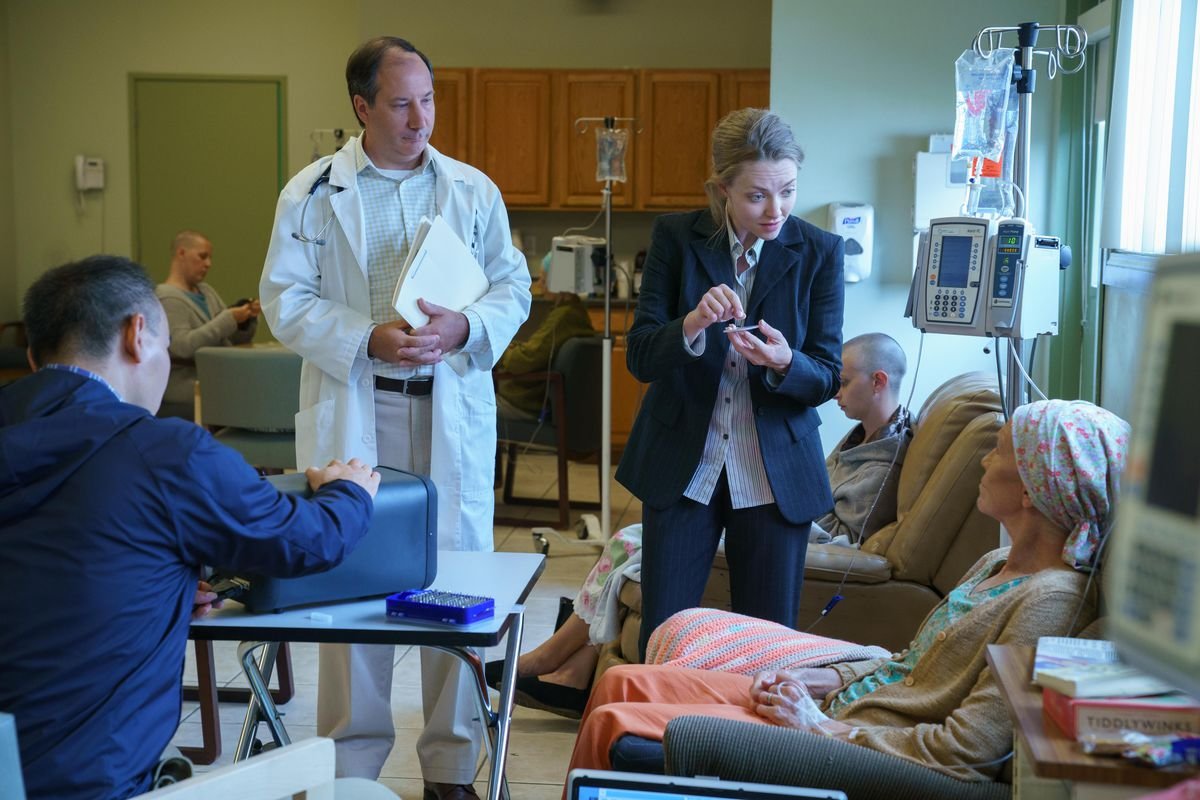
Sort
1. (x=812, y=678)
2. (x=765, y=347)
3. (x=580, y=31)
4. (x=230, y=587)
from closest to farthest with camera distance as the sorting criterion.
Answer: (x=230, y=587), (x=812, y=678), (x=765, y=347), (x=580, y=31)

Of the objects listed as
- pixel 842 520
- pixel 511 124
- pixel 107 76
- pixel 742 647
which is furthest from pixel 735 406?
pixel 107 76

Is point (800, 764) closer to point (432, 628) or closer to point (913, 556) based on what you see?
point (432, 628)

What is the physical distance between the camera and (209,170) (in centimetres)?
920

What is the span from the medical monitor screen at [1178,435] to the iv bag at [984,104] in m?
2.67

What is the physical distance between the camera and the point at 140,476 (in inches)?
62.1

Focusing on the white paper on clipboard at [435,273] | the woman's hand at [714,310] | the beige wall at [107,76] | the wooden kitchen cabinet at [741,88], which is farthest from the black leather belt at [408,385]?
the beige wall at [107,76]

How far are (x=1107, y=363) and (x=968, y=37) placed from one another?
4.80ft

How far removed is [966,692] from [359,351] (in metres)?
1.43

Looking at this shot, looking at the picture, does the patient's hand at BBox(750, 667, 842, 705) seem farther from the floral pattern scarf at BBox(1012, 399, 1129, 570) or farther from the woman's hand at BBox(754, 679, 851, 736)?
the floral pattern scarf at BBox(1012, 399, 1129, 570)

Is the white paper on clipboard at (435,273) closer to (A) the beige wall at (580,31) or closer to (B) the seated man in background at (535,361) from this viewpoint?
(B) the seated man in background at (535,361)

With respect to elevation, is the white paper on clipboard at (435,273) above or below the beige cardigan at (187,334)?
above

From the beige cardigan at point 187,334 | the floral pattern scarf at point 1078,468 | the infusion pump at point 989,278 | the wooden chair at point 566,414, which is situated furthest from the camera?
the wooden chair at point 566,414

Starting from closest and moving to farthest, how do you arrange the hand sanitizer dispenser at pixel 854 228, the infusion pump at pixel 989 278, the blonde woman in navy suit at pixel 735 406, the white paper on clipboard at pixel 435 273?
the blonde woman in navy suit at pixel 735 406
the white paper on clipboard at pixel 435 273
the infusion pump at pixel 989 278
the hand sanitizer dispenser at pixel 854 228

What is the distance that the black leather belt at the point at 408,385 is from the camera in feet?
9.06
